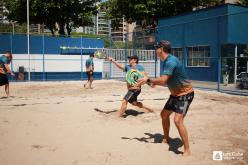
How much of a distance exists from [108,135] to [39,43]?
2101 cm

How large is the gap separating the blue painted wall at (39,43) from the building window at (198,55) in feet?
28.8

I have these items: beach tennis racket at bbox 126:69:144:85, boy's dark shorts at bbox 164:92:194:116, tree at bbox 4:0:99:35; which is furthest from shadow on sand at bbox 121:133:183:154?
tree at bbox 4:0:99:35

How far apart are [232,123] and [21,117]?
536cm

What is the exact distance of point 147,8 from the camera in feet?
112

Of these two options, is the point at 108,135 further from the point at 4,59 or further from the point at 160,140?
the point at 4,59

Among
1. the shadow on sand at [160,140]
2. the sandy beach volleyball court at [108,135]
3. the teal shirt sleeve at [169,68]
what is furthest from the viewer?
the shadow on sand at [160,140]

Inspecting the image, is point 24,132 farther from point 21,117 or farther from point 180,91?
point 180,91

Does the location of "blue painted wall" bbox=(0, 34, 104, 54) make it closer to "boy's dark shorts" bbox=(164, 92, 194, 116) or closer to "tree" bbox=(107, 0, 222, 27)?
"tree" bbox=(107, 0, 222, 27)

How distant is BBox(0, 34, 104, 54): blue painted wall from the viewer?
25328mm

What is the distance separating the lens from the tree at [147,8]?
3406cm

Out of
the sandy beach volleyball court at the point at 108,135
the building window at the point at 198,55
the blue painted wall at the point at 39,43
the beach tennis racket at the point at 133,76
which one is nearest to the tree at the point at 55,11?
the blue painted wall at the point at 39,43

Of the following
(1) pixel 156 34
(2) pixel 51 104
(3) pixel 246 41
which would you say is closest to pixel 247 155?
(2) pixel 51 104

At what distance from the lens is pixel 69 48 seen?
27.1m

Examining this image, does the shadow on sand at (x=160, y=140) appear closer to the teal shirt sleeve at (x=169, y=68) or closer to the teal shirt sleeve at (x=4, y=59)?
the teal shirt sleeve at (x=169, y=68)
